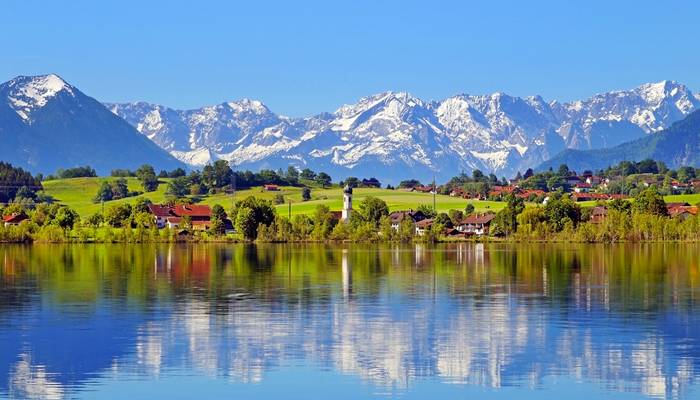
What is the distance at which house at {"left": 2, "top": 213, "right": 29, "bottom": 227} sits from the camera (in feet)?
553

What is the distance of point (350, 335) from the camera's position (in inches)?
1797

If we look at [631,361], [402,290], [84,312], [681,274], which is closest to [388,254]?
[681,274]

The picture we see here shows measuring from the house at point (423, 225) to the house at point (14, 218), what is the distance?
54.5 metres

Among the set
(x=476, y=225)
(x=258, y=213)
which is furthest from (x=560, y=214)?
(x=258, y=213)

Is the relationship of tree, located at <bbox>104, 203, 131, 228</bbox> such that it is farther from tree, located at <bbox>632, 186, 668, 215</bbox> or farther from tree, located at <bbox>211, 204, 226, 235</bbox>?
tree, located at <bbox>632, 186, 668, 215</bbox>

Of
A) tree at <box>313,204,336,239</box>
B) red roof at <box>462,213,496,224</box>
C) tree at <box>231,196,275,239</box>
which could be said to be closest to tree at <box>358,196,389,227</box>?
tree at <box>313,204,336,239</box>

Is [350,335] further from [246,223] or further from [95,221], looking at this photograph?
[95,221]

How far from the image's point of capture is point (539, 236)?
159250mm

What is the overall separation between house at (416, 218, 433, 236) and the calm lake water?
100228mm

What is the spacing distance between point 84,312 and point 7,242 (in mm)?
100715

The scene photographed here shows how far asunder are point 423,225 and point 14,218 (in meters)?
59.3

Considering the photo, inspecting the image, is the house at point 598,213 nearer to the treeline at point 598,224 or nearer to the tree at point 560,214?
the treeline at point 598,224

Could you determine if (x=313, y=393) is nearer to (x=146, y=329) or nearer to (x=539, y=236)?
(x=146, y=329)

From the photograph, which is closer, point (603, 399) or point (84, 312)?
point (603, 399)
